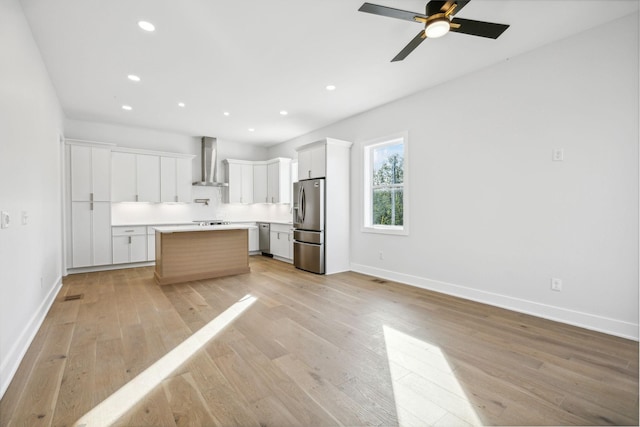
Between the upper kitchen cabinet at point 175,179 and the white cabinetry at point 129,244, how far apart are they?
2.93 feet

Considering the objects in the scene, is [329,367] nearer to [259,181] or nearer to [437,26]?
[437,26]

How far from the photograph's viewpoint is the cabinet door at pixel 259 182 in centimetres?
779

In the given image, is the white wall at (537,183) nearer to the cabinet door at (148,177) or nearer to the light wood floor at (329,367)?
the light wood floor at (329,367)

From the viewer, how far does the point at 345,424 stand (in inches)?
63.7

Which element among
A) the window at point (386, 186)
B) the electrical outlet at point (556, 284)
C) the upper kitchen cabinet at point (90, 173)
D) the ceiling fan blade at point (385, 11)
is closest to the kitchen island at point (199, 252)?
the upper kitchen cabinet at point (90, 173)

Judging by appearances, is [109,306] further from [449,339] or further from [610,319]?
[610,319]

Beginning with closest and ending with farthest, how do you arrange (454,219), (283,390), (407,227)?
1. (283,390)
2. (454,219)
3. (407,227)

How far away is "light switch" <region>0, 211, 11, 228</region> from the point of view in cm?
203

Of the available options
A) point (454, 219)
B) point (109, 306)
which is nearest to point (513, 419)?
point (454, 219)

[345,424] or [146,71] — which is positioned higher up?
[146,71]

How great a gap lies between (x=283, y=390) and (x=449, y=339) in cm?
159

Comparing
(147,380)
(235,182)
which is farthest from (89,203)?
(147,380)

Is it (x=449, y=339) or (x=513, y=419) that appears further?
(x=449, y=339)

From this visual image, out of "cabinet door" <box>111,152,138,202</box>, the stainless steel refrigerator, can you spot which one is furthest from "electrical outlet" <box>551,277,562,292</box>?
"cabinet door" <box>111,152,138,202</box>
